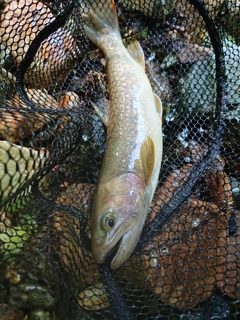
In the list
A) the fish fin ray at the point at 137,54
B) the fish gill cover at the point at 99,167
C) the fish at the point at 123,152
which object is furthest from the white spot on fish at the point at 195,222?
the fish fin ray at the point at 137,54

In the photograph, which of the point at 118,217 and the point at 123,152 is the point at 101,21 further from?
the point at 118,217

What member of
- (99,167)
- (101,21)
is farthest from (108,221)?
(101,21)

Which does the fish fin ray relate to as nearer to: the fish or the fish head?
the fish

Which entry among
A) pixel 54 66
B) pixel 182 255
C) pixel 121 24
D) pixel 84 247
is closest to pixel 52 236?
pixel 84 247

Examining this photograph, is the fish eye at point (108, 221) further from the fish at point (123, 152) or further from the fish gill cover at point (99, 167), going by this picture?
the fish gill cover at point (99, 167)

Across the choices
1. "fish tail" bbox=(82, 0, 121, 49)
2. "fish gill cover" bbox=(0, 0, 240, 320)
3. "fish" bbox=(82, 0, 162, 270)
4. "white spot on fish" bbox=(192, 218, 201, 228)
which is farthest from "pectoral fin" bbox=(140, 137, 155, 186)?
"fish tail" bbox=(82, 0, 121, 49)

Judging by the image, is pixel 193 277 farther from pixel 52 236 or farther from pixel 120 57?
pixel 120 57

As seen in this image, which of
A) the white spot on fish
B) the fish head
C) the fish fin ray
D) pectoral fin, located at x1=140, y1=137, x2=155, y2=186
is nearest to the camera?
the fish head

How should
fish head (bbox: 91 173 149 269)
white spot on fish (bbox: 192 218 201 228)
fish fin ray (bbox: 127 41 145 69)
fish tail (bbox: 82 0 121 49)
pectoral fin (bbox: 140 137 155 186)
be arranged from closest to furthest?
fish head (bbox: 91 173 149 269)
pectoral fin (bbox: 140 137 155 186)
white spot on fish (bbox: 192 218 201 228)
fish fin ray (bbox: 127 41 145 69)
fish tail (bbox: 82 0 121 49)
